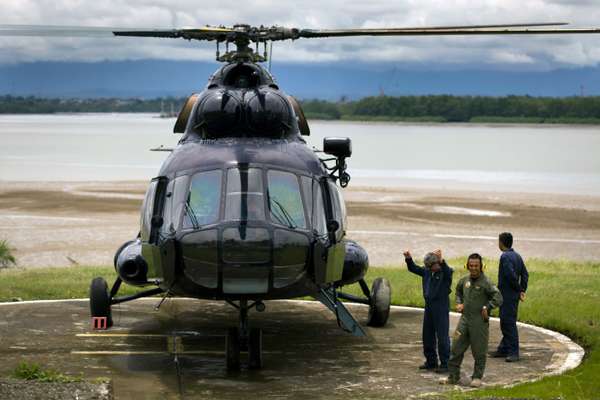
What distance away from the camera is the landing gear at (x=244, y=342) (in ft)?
42.6

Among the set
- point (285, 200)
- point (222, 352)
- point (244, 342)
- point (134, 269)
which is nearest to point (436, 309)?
point (285, 200)

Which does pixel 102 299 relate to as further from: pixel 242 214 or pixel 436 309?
pixel 436 309

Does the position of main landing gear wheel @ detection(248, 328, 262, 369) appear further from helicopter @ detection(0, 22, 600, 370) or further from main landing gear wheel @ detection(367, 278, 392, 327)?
main landing gear wheel @ detection(367, 278, 392, 327)

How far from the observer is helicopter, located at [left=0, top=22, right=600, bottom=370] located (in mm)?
12344

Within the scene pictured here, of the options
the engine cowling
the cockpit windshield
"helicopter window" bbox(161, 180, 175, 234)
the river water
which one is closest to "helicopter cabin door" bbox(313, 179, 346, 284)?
the cockpit windshield

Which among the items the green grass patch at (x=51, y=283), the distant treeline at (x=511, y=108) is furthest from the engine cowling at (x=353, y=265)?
the distant treeline at (x=511, y=108)

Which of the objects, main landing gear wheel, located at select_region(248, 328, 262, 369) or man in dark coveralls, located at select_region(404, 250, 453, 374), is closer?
man in dark coveralls, located at select_region(404, 250, 453, 374)

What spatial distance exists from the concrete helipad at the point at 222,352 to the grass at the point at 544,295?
45 cm

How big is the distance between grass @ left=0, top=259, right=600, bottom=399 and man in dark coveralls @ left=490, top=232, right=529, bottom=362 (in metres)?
0.90

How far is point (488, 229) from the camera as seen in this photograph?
39.4m

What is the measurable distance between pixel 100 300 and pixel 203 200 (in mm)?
3605

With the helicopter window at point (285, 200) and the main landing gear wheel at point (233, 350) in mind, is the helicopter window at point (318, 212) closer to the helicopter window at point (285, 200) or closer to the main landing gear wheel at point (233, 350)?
the helicopter window at point (285, 200)

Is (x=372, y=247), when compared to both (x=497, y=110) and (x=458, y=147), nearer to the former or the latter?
(x=458, y=147)

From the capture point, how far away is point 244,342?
43.1 feet
